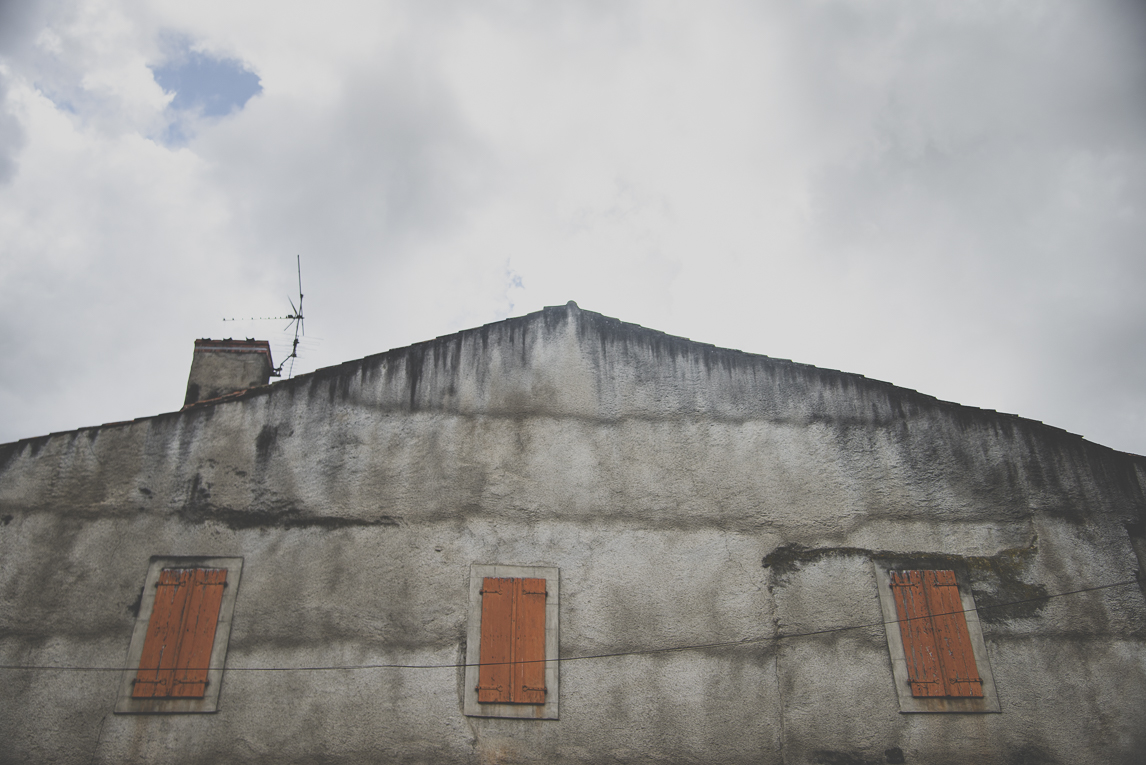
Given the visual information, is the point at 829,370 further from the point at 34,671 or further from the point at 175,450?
the point at 34,671

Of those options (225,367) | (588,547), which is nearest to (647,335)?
(588,547)

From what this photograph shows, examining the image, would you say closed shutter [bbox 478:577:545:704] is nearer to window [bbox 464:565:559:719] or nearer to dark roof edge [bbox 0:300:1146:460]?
window [bbox 464:565:559:719]

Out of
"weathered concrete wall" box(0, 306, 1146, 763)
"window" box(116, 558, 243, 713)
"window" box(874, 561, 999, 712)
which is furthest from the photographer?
"window" box(874, 561, 999, 712)

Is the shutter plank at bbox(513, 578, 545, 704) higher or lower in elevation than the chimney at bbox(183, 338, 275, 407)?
lower

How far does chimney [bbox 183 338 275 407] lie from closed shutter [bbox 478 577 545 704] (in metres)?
4.11

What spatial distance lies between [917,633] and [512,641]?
4082 mm

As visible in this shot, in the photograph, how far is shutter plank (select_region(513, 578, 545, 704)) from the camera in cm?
722

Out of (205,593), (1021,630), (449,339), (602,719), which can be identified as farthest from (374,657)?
(1021,630)

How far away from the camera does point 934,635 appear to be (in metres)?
7.76

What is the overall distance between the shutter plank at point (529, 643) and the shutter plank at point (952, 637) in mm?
3982

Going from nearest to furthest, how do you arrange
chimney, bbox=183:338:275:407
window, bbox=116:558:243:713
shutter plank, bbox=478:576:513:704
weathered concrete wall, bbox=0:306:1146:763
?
window, bbox=116:558:243:713, weathered concrete wall, bbox=0:306:1146:763, shutter plank, bbox=478:576:513:704, chimney, bbox=183:338:275:407

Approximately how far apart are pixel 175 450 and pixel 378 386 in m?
2.12

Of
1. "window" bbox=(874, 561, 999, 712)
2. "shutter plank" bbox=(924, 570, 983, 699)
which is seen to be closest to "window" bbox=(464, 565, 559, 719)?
"window" bbox=(874, 561, 999, 712)

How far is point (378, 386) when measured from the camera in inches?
328
